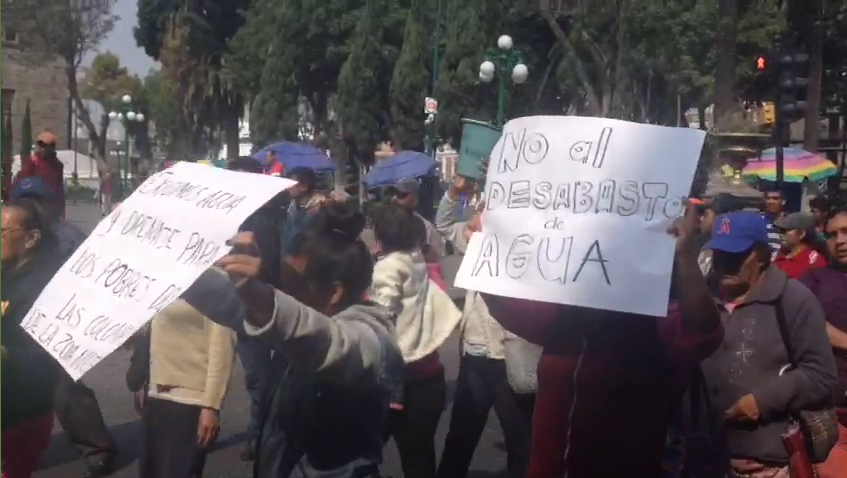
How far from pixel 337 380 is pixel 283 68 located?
41587 mm

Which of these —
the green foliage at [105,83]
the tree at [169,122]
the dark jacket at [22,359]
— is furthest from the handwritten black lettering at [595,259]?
the green foliage at [105,83]

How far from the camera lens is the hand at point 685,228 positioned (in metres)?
3.37

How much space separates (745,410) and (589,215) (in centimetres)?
114

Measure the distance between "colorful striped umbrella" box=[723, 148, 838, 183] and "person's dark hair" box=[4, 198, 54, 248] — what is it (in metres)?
14.3

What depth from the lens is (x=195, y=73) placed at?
5447 centimetres

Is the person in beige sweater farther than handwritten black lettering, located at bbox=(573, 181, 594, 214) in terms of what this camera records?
Yes

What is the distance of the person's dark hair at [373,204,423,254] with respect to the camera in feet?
19.0

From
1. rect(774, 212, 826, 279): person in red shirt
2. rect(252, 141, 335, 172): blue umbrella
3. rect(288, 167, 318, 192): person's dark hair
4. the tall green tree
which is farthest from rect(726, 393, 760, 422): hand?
the tall green tree

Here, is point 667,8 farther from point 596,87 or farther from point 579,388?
point 579,388

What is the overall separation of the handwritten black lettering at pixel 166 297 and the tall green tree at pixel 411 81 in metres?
38.0

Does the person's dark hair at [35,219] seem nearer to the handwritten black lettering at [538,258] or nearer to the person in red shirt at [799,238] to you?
the handwritten black lettering at [538,258]

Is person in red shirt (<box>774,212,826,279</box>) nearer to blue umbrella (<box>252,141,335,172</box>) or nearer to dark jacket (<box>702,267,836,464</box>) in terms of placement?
dark jacket (<box>702,267,836,464</box>)

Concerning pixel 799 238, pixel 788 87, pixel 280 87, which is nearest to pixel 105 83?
pixel 280 87

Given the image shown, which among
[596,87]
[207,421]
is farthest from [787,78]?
[596,87]
